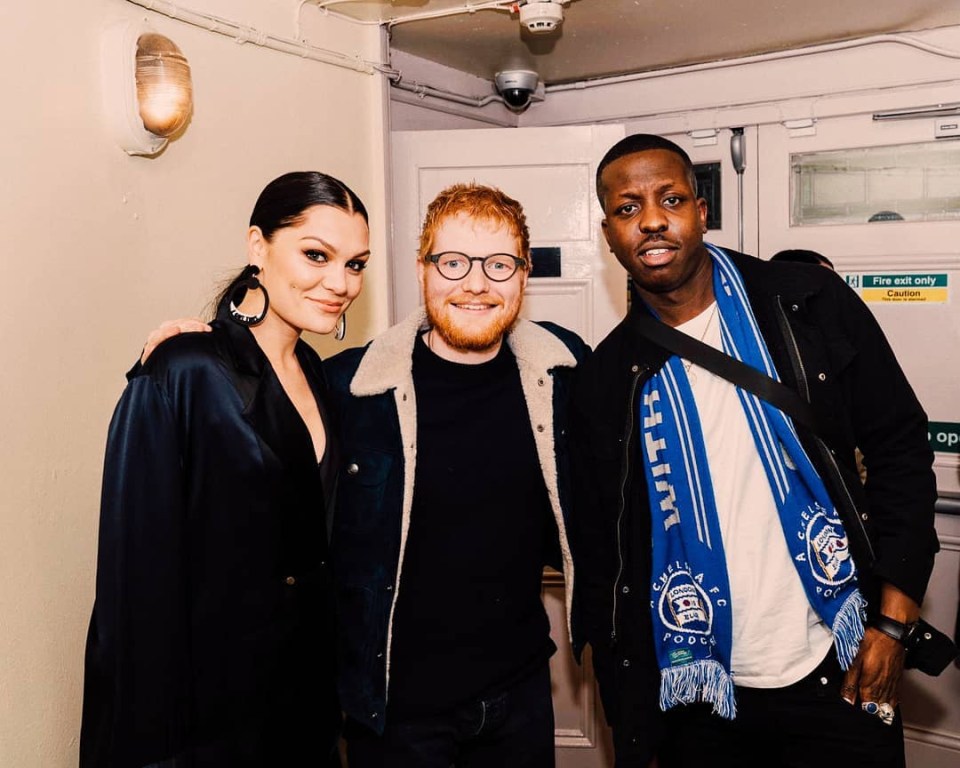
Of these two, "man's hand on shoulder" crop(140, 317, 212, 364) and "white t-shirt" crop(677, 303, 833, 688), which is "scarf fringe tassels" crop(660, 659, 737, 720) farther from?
"man's hand on shoulder" crop(140, 317, 212, 364)

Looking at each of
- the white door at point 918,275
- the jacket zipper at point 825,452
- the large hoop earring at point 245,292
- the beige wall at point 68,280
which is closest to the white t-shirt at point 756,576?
the jacket zipper at point 825,452

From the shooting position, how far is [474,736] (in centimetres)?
183

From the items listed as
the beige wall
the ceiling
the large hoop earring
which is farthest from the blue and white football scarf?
the ceiling

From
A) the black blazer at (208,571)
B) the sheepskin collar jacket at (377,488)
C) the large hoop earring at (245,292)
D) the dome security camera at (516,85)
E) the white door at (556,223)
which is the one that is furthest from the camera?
the dome security camera at (516,85)

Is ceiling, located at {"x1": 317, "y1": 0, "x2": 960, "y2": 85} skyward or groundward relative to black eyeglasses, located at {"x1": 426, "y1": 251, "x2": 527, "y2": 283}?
skyward

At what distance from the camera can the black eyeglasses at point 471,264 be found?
1884 millimetres

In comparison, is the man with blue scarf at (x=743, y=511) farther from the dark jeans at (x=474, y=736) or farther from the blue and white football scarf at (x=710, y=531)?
the dark jeans at (x=474, y=736)

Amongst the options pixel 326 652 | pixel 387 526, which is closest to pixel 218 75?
pixel 387 526

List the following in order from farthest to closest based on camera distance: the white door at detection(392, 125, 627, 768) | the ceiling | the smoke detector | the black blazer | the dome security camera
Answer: the dome security camera < the white door at detection(392, 125, 627, 768) < the ceiling < the smoke detector < the black blazer

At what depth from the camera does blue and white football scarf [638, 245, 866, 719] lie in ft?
5.54

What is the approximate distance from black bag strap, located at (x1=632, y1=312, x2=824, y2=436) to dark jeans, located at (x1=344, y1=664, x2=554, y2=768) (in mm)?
732

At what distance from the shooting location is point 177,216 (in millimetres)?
2229

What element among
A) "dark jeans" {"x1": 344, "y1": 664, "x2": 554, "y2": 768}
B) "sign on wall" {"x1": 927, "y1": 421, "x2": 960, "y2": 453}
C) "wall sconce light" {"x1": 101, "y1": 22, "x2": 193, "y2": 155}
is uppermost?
"wall sconce light" {"x1": 101, "y1": 22, "x2": 193, "y2": 155}

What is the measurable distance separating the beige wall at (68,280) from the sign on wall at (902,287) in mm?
2252
